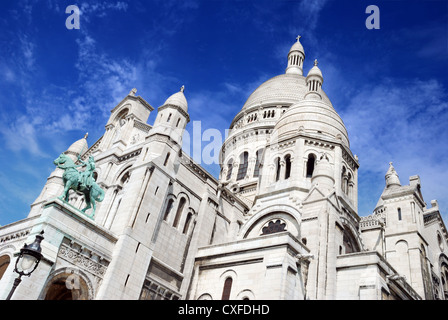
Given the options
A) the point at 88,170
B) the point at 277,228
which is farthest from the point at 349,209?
the point at 88,170

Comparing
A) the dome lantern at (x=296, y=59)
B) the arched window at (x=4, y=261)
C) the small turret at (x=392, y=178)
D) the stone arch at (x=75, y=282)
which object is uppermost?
the dome lantern at (x=296, y=59)

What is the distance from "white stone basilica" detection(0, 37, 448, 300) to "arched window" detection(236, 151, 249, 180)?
439 centimetres

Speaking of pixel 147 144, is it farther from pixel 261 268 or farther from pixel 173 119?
pixel 261 268

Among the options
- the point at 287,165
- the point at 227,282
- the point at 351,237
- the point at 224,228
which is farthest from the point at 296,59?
the point at 227,282

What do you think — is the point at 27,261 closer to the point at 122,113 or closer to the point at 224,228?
the point at 224,228

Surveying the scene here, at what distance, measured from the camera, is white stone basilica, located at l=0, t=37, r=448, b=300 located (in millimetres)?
21531

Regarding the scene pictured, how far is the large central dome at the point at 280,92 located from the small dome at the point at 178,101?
70.2 ft

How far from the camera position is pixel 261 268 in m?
23.0

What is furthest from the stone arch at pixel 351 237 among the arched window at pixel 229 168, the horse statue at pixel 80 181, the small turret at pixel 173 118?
the arched window at pixel 229 168

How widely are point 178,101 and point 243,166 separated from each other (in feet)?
59.0

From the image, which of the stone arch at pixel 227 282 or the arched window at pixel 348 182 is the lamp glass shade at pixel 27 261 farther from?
the arched window at pixel 348 182

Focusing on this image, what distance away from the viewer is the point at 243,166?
46.6m

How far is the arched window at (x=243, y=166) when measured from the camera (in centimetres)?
4559
